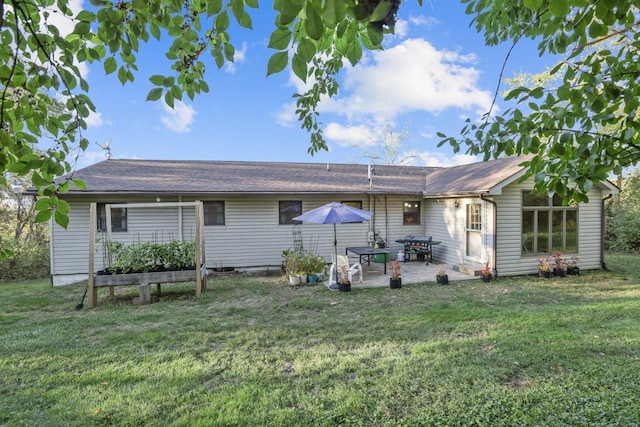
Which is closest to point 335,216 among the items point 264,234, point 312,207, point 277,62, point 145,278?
point 312,207

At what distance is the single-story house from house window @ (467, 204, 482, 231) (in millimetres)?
30

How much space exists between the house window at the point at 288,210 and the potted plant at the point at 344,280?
11.0 feet

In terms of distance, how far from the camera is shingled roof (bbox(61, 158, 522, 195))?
945 centimetres

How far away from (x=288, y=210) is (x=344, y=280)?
13.0 ft

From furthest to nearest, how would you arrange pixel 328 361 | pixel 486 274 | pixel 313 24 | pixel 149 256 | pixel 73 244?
pixel 73 244, pixel 486 274, pixel 149 256, pixel 328 361, pixel 313 24

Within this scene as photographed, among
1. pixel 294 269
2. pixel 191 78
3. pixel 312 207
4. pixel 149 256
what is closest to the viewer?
pixel 191 78

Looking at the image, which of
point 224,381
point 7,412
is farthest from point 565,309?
point 7,412

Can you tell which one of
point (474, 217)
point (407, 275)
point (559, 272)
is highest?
point (474, 217)

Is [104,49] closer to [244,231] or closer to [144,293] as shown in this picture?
[144,293]

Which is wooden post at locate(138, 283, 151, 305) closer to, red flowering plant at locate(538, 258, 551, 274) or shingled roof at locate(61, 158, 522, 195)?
shingled roof at locate(61, 158, 522, 195)

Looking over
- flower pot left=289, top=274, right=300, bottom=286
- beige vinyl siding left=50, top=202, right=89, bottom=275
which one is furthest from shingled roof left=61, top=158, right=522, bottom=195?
flower pot left=289, top=274, right=300, bottom=286

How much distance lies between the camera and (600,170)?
5.35 ft

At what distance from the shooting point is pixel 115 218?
31.4 feet

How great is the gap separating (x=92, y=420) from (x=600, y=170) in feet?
13.1
